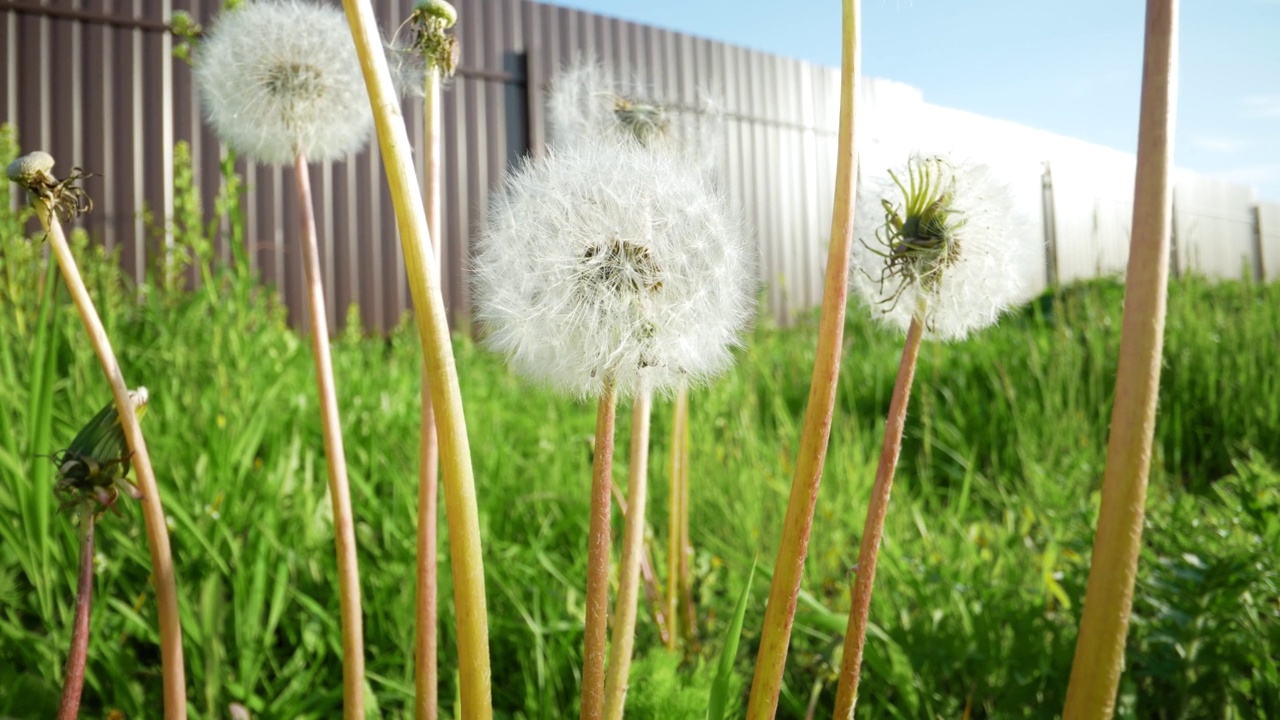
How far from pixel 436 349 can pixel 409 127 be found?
6477 mm

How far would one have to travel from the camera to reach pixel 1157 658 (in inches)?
43.2

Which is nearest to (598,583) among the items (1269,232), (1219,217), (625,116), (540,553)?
(625,116)

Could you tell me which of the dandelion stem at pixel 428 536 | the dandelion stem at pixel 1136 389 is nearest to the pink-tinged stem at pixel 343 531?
the dandelion stem at pixel 428 536

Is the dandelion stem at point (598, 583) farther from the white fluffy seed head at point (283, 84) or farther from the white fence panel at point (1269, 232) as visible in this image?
the white fence panel at point (1269, 232)

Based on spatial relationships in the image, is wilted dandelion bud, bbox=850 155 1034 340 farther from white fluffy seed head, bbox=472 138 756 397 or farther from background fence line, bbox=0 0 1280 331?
background fence line, bbox=0 0 1280 331

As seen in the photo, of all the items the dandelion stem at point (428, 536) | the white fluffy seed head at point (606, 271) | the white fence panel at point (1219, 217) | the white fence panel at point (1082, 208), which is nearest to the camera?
the white fluffy seed head at point (606, 271)

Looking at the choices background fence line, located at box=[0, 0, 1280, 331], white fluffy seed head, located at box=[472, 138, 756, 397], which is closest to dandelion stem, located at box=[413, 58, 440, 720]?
white fluffy seed head, located at box=[472, 138, 756, 397]

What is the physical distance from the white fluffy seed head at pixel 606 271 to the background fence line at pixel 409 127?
222 centimetres

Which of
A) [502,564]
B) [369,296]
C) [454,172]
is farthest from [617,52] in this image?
[502,564]

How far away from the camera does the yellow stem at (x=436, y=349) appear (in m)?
0.44

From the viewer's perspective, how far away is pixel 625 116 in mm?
1116

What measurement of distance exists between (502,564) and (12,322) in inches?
61.3

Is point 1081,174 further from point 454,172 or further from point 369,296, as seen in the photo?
point 369,296

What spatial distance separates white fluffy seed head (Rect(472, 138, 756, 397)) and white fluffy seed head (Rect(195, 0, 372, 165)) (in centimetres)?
48
